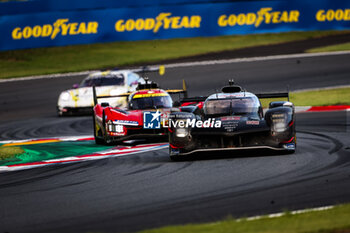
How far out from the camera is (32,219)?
680 cm

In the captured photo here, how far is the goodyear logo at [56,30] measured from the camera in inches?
1110

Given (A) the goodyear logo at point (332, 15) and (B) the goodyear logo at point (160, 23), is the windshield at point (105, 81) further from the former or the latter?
(A) the goodyear logo at point (332, 15)

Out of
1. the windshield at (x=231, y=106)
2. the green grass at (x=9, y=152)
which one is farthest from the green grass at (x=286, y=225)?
Result: the green grass at (x=9, y=152)

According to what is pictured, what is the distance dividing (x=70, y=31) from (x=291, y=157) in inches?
783

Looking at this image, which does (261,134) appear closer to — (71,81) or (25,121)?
(25,121)

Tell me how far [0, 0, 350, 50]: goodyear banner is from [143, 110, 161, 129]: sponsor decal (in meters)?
16.0

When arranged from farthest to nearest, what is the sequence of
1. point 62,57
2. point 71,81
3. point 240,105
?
1. point 62,57
2. point 71,81
3. point 240,105

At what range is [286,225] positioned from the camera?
571cm

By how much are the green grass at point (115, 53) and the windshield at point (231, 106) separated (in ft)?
54.7

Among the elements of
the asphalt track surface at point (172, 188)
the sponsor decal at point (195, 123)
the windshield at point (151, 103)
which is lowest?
the asphalt track surface at point (172, 188)

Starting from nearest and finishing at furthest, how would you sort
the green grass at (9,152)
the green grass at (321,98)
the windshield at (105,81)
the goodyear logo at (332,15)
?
the green grass at (9,152) < the green grass at (321,98) < the windshield at (105,81) < the goodyear logo at (332,15)

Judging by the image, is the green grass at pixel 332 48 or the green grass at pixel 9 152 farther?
the green grass at pixel 332 48

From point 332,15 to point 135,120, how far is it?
17.7 metres

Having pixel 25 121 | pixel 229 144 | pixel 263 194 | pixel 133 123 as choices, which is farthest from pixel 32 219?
pixel 25 121
